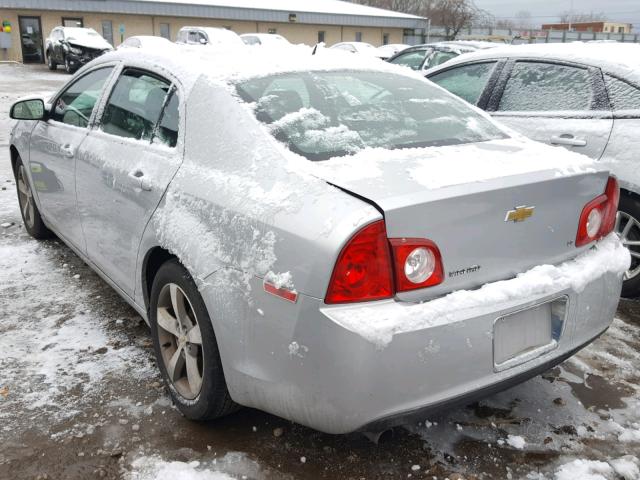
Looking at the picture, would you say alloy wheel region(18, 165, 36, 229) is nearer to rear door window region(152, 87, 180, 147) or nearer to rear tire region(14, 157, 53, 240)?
rear tire region(14, 157, 53, 240)

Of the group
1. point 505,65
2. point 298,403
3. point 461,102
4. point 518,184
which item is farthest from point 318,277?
point 505,65

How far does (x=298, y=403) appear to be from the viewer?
2078 millimetres

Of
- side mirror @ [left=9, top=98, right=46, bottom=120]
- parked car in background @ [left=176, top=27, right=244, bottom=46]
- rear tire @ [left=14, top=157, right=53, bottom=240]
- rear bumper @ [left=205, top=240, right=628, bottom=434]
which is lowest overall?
rear tire @ [left=14, top=157, right=53, bottom=240]

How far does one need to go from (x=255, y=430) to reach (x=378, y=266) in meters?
1.11

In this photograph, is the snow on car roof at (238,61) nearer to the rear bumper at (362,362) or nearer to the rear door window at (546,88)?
the rear bumper at (362,362)

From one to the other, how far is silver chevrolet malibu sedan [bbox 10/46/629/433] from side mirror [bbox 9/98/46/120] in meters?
1.20

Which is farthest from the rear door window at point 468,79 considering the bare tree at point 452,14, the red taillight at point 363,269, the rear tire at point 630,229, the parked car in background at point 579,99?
the bare tree at point 452,14

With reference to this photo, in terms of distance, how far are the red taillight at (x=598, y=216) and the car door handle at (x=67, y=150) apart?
2.88m

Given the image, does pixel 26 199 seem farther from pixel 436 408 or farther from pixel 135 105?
pixel 436 408

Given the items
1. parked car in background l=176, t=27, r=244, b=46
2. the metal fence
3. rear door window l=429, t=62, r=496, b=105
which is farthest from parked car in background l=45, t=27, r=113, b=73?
the metal fence

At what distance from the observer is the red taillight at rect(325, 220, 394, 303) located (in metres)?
1.93

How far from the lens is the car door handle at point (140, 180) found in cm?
278

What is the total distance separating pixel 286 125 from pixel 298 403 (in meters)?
1.12

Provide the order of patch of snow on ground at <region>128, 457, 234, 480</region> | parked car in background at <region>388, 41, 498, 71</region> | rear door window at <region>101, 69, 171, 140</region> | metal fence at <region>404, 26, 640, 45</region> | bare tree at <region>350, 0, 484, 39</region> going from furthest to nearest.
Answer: bare tree at <region>350, 0, 484, 39</region> < metal fence at <region>404, 26, 640, 45</region> < parked car in background at <region>388, 41, 498, 71</region> < rear door window at <region>101, 69, 171, 140</region> < patch of snow on ground at <region>128, 457, 234, 480</region>
